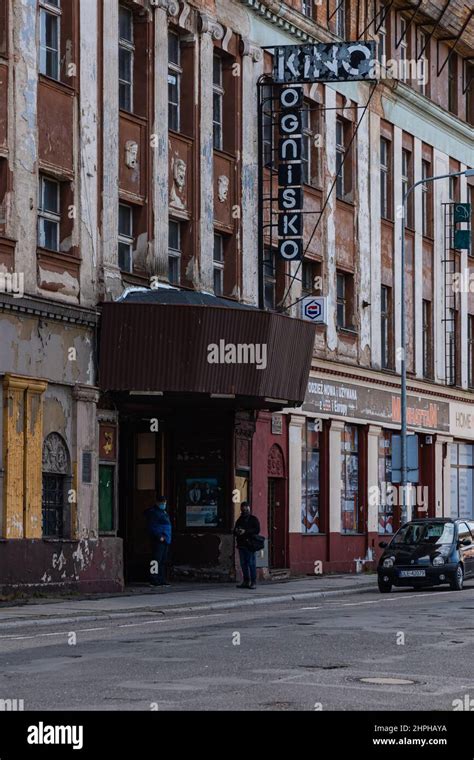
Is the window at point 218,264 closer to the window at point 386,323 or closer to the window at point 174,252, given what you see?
the window at point 174,252

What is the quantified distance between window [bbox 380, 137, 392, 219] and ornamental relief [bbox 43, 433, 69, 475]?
18884 mm

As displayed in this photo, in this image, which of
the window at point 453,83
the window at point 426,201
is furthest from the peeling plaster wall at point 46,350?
the window at point 453,83

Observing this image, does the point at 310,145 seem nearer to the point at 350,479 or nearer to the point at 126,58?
the point at 350,479

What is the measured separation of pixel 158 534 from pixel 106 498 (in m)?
1.37

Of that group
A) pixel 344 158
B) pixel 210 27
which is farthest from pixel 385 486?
pixel 210 27

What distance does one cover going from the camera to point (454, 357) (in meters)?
52.2

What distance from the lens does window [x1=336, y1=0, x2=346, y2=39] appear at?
44438 mm

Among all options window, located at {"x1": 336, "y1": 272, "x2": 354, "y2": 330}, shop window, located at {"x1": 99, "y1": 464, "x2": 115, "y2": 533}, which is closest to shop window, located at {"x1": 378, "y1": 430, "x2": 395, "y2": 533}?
window, located at {"x1": 336, "y1": 272, "x2": 354, "y2": 330}

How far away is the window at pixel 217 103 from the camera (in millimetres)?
37469

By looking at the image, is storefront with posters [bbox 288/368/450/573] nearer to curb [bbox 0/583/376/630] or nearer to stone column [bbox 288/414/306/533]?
stone column [bbox 288/414/306/533]

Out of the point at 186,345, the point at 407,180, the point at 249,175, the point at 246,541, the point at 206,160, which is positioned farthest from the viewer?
the point at 407,180

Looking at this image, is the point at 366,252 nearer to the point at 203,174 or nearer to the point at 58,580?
the point at 203,174

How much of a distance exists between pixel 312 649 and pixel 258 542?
14742 mm

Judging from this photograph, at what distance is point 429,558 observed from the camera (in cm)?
3350
